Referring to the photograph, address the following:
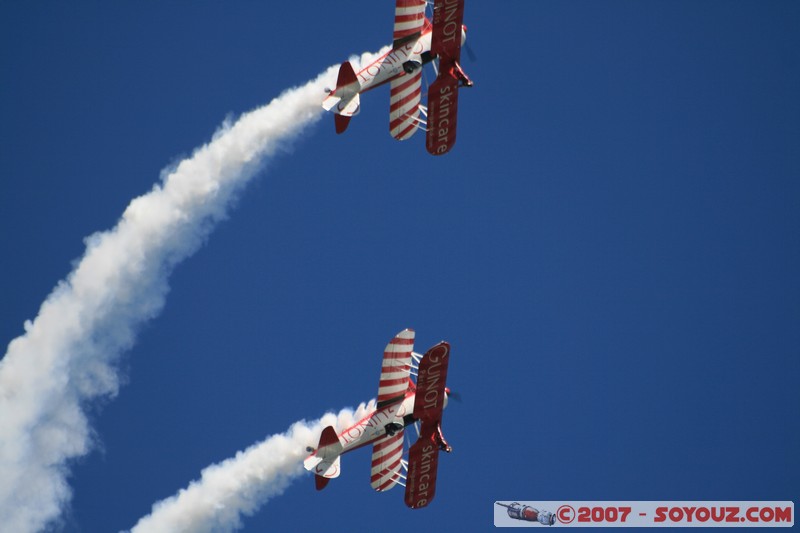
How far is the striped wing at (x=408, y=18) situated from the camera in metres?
35.0

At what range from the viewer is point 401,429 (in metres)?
35.2

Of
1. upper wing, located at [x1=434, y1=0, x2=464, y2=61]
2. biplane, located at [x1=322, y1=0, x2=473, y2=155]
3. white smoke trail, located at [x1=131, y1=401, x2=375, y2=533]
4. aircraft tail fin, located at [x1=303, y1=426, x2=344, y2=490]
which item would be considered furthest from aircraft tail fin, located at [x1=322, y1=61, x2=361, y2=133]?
white smoke trail, located at [x1=131, y1=401, x2=375, y2=533]

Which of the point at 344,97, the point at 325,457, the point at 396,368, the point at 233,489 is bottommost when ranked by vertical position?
the point at 325,457

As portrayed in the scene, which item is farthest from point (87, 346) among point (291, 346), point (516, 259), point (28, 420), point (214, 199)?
point (516, 259)

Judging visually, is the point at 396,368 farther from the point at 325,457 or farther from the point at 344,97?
the point at 344,97

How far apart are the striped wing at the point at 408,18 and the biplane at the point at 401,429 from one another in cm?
642

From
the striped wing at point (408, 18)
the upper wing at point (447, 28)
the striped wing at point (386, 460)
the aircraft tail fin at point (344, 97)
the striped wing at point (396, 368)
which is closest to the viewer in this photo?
the upper wing at point (447, 28)

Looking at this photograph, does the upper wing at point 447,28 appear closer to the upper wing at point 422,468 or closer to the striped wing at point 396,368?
the striped wing at point 396,368

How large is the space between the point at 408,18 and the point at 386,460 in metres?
9.54

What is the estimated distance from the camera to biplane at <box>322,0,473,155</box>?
35062mm

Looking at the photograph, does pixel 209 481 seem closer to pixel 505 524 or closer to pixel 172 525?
pixel 172 525

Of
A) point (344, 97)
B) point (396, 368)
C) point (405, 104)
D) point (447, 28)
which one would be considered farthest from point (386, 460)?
point (447, 28)

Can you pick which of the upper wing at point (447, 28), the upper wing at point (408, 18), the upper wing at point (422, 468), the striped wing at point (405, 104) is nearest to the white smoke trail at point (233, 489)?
the upper wing at point (422, 468)

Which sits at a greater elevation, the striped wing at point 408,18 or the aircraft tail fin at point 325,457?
the striped wing at point 408,18
